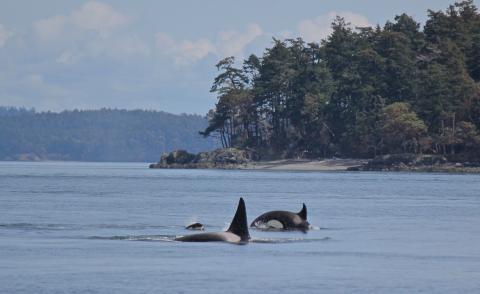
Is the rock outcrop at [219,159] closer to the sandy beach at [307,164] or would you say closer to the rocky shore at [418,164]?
the sandy beach at [307,164]

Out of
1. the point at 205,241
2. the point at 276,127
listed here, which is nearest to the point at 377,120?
the point at 276,127

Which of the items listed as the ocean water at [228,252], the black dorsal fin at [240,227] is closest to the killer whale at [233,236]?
the black dorsal fin at [240,227]

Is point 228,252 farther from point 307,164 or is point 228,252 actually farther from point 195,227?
point 307,164

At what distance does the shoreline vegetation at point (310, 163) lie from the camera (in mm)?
142125

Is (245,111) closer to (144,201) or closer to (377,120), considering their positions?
(377,120)

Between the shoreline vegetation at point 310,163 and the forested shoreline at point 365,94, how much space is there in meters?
1.62

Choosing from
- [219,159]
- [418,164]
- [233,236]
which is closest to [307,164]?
[219,159]

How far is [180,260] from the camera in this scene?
33469mm

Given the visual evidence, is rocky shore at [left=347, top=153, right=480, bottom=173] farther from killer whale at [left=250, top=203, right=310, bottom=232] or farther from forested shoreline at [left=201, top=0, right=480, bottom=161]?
killer whale at [left=250, top=203, right=310, bottom=232]

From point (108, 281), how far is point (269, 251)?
8.28 m

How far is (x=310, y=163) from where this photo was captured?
535 ft

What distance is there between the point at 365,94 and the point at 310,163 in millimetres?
12969

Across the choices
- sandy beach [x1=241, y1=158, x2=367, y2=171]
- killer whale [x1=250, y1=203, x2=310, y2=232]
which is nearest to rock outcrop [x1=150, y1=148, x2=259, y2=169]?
sandy beach [x1=241, y1=158, x2=367, y2=171]

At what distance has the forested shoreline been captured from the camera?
143625 millimetres
